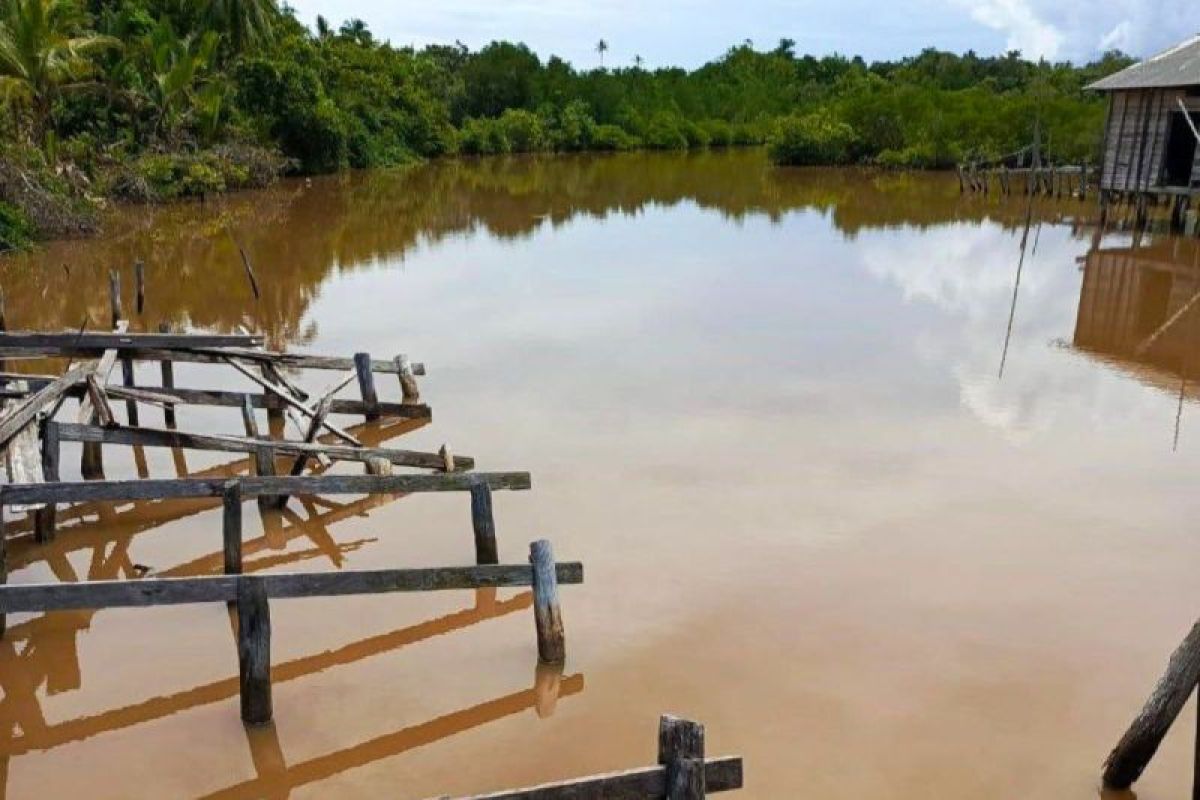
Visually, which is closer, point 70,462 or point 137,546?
point 137,546

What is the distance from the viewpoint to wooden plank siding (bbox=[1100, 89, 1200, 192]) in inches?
1075

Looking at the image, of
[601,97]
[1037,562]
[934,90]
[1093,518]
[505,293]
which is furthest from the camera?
[601,97]

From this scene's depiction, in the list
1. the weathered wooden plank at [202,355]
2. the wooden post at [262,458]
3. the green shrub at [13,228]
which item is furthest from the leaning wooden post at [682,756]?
the green shrub at [13,228]

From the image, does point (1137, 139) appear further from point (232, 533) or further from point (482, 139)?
point (482, 139)

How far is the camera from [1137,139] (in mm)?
28266

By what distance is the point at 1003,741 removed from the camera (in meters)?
6.09

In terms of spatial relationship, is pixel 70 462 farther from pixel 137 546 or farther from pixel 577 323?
pixel 577 323

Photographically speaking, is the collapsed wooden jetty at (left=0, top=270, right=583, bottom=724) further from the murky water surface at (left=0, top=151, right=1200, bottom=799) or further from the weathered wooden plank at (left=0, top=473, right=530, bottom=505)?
the murky water surface at (left=0, top=151, right=1200, bottom=799)

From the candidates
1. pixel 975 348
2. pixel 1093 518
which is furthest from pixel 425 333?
pixel 1093 518

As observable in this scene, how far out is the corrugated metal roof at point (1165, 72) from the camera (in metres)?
25.4

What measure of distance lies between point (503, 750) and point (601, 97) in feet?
205

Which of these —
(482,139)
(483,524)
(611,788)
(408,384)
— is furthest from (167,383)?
(482,139)

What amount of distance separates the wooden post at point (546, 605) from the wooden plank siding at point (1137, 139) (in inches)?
999

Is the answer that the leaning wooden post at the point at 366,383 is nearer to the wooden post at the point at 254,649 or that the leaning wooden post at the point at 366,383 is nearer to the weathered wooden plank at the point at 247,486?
the weathered wooden plank at the point at 247,486
